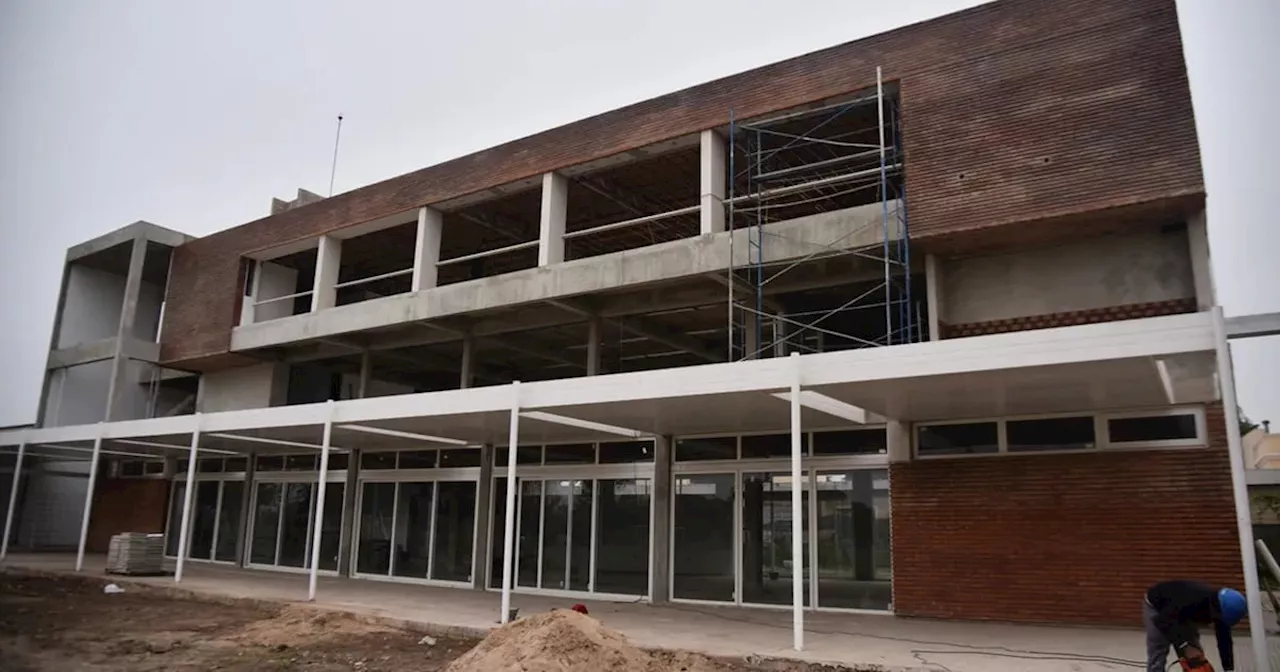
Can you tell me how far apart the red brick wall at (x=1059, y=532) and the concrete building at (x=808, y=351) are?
0.04 metres

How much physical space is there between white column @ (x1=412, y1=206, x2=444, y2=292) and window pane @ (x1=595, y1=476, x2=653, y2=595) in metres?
6.12

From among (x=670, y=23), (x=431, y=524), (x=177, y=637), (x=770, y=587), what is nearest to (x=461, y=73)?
(x=670, y=23)

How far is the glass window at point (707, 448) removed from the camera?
14500 millimetres

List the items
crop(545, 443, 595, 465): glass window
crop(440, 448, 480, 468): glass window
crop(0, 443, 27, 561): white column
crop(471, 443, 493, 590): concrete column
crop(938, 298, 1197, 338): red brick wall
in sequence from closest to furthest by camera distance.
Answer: crop(938, 298, 1197, 338): red brick wall → crop(545, 443, 595, 465): glass window → crop(471, 443, 493, 590): concrete column → crop(440, 448, 480, 468): glass window → crop(0, 443, 27, 561): white column

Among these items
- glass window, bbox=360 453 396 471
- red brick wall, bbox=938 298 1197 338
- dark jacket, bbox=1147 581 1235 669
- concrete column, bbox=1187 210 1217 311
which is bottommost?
dark jacket, bbox=1147 581 1235 669

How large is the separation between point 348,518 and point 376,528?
76cm

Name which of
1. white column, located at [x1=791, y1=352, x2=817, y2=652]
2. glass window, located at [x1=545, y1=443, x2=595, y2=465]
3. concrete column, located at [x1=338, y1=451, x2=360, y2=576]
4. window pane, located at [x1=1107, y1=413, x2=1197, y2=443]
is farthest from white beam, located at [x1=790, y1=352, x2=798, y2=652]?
concrete column, located at [x1=338, y1=451, x2=360, y2=576]

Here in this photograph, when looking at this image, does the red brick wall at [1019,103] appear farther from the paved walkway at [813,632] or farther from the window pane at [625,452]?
the window pane at [625,452]

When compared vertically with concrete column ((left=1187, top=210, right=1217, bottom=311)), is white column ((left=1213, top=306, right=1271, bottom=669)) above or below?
below

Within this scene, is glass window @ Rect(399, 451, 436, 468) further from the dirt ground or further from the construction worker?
the construction worker

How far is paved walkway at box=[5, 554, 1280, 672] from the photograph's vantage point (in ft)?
28.1

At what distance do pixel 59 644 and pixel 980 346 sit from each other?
1106 centimetres

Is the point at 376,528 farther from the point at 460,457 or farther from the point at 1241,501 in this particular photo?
the point at 1241,501

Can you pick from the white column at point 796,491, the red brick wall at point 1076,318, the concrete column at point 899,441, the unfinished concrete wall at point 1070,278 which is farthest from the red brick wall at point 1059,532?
the white column at point 796,491
